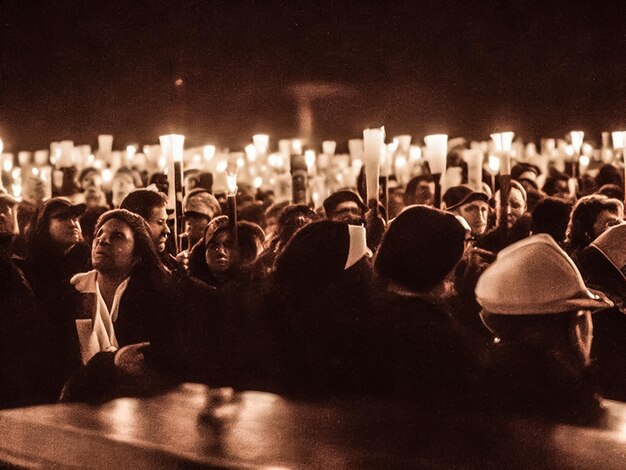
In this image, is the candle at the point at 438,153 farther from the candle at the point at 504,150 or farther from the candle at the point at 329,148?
the candle at the point at 329,148

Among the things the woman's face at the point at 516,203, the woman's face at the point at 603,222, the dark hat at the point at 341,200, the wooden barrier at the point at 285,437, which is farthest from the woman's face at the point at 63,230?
the woman's face at the point at 516,203

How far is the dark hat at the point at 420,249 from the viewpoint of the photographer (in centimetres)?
424

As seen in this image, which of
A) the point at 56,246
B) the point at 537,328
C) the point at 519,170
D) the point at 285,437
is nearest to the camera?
the point at 285,437

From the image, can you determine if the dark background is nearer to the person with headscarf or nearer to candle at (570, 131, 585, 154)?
candle at (570, 131, 585, 154)

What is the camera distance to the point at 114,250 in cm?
519

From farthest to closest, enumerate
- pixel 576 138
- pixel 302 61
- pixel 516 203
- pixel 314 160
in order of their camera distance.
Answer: pixel 314 160, pixel 576 138, pixel 302 61, pixel 516 203

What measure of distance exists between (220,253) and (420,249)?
1.41 metres

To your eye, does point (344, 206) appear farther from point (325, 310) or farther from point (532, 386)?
point (532, 386)

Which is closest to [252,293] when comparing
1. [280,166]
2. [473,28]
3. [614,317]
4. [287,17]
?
[614,317]

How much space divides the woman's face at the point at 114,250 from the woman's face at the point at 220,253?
422 mm

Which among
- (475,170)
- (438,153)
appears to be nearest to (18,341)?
(438,153)

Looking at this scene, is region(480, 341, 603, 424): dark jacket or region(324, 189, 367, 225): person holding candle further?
region(324, 189, 367, 225): person holding candle

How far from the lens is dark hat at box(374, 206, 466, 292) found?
4242mm

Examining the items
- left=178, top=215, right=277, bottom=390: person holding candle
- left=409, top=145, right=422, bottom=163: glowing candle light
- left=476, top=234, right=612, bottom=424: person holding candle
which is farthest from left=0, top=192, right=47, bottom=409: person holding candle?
left=409, top=145, right=422, bottom=163: glowing candle light
